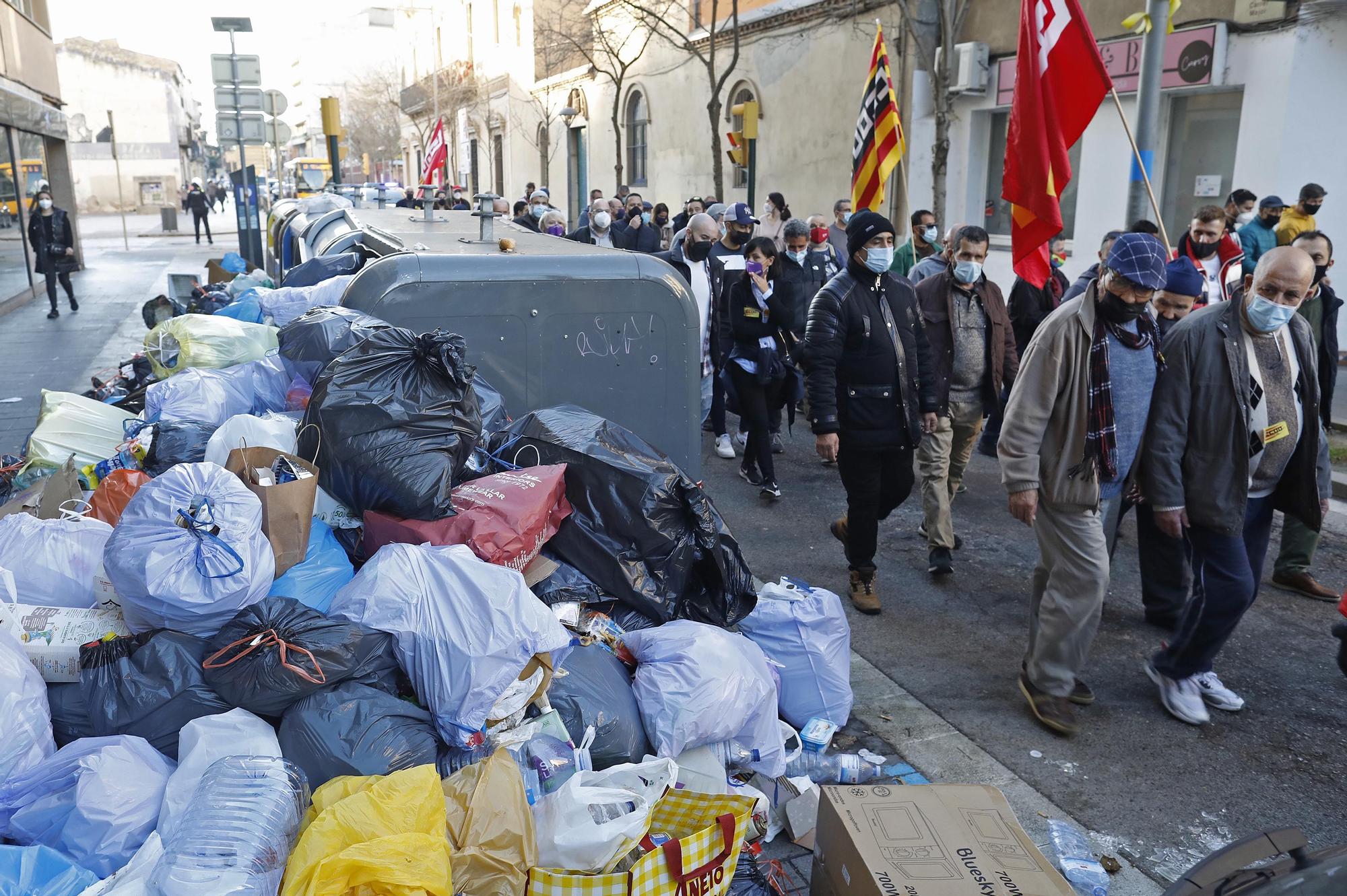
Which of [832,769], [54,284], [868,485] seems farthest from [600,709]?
[54,284]

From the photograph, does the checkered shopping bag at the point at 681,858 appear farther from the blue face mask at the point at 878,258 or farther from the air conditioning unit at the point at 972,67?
the air conditioning unit at the point at 972,67

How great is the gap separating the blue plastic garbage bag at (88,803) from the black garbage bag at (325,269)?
4.78 meters

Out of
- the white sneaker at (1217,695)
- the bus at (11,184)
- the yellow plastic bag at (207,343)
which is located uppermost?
the bus at (11,184)

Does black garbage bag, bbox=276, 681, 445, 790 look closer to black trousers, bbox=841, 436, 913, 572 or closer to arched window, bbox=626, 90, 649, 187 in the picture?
black trousers, bbox=841, 436, 913, 572

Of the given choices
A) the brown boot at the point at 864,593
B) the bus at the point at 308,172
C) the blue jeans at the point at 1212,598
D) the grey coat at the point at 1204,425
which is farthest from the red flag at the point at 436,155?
the bus at the point at 308,172

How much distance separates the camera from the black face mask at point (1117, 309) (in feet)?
12.3

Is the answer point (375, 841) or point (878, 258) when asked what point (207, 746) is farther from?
point (878, 258)

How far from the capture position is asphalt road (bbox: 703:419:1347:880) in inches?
134

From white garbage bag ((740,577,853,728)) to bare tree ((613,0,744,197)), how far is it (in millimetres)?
15560

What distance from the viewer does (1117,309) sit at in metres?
3.76

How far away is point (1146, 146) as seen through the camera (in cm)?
758

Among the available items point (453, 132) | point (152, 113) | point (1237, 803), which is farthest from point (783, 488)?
point (152, 113)

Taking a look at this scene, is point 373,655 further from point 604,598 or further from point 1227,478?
point 1227,478

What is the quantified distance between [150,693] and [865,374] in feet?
10.7
